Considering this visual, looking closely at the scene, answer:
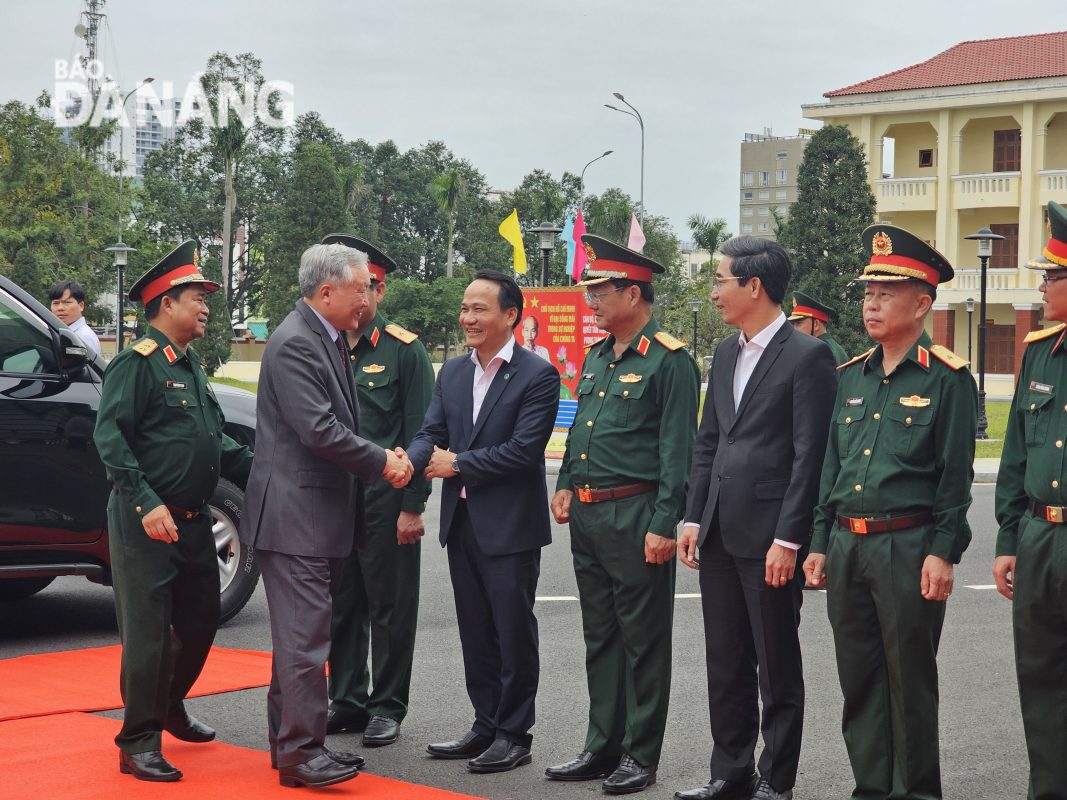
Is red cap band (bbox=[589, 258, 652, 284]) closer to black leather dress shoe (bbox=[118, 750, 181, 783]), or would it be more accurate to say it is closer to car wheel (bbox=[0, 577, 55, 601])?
black leather dress shoe (bbox=[118, 750, 181, 783])

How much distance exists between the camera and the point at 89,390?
25.4 feet

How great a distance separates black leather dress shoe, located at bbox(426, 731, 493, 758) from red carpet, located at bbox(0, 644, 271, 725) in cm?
153

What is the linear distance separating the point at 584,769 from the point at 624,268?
2024mm

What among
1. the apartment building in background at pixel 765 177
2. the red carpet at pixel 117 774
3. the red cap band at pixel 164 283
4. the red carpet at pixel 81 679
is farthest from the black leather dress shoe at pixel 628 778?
the apartment building in background at pixel 765 177

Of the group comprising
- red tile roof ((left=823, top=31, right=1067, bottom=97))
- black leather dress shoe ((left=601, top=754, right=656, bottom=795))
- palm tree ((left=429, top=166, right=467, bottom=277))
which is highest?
red tile roof ((left=823, top=31, right=1067, bottom=97))

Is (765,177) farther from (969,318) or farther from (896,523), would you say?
(896,523)

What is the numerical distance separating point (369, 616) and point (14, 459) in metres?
2.51

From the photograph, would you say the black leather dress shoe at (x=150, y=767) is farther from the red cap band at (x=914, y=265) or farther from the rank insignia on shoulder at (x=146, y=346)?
the red cap band at (x=914, y=265)

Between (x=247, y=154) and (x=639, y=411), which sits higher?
(x=247, y=154)

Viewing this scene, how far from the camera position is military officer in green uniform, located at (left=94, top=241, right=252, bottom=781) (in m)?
5.35

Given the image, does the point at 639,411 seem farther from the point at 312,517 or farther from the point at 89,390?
the point at 89,390

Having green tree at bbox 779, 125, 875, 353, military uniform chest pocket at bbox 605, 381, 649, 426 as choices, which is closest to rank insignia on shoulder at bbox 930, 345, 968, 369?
military uniform chest pocket at bbox 605, 381, 649, 426

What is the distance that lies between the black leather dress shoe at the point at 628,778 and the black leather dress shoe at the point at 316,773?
100 cm

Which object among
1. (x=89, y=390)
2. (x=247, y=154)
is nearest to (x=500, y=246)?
(x=247, y=154)
